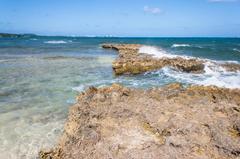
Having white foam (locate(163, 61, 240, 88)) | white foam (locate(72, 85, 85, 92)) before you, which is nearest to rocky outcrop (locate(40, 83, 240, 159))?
white foam (locate(72, 85, 85, 92))

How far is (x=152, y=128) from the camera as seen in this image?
8578 mm

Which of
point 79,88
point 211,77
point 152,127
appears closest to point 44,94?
point 79,88


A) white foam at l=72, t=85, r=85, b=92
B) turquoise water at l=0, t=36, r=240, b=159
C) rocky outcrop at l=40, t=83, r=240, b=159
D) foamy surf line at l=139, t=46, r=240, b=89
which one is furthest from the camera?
foamy surf line at l=139, t=46, r=240, b=89

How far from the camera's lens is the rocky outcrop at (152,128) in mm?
7441

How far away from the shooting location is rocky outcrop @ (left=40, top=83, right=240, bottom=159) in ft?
24.4

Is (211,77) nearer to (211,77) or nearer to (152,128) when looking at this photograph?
(211,77)

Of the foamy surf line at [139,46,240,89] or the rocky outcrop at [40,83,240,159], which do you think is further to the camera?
the foamy surf line at [139,46,240,89]

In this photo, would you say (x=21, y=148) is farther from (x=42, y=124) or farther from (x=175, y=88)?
(x=175, y=88)

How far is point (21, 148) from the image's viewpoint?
9742 mm

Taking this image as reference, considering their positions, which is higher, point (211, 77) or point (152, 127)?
point (152, 127)

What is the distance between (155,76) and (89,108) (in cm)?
1313

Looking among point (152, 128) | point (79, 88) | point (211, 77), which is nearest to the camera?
point (152, 128)

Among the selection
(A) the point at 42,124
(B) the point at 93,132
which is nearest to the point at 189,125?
(B) the point at 93,132

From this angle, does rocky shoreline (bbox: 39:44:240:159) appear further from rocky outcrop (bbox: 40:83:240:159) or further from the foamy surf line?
the foamy surf line
